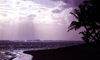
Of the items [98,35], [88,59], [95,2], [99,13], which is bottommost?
[88,59]

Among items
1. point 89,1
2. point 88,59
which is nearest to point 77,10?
point 89,1

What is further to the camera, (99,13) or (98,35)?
(98,35)

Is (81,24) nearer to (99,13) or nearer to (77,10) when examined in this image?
(77,10)

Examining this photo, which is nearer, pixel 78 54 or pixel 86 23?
pixel 78 54

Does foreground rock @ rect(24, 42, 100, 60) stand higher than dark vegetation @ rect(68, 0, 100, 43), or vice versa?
dark vegetation @ rect(68, 0, 100, 43)

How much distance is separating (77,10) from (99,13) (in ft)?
21.0

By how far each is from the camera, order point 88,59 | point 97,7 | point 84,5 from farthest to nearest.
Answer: point 84,5 → point 97,7 → point 88,59

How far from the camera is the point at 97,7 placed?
20.5 m

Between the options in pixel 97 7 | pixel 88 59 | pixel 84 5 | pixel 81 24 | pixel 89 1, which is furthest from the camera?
pixel 81 24

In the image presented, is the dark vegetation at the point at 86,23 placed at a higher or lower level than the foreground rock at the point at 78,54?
higher

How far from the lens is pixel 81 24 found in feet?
86.9

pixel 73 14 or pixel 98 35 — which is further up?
pixel 73 14

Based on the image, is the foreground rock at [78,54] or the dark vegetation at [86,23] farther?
the dark vegetation at [86,23]

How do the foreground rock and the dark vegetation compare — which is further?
the dark vegetation
